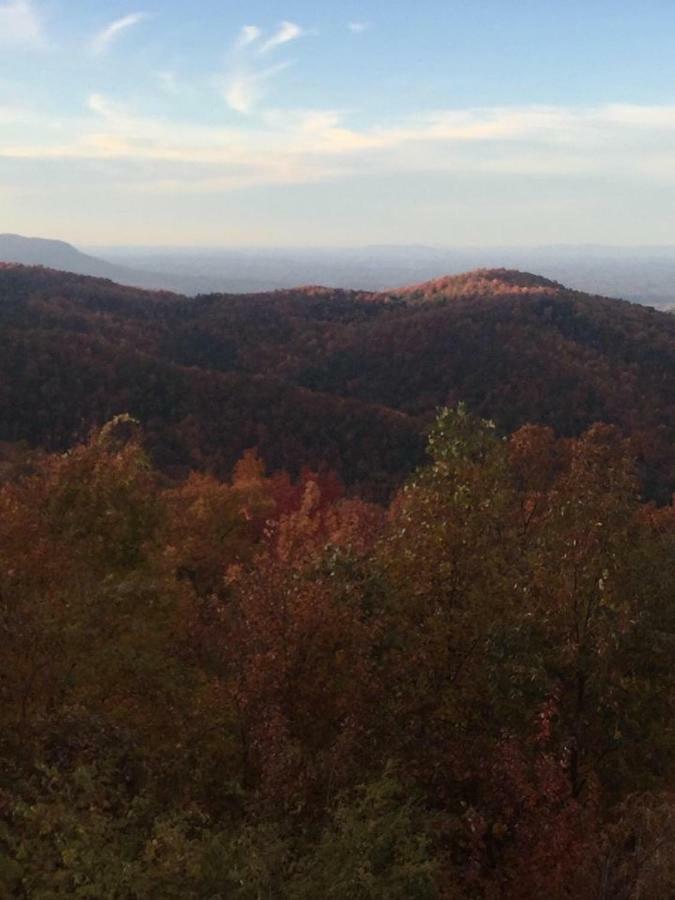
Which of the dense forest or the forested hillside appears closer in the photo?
the dense forest

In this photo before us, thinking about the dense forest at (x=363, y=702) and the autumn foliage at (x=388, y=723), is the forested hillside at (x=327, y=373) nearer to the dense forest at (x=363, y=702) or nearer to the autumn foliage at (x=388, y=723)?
the dense forest at (x=363, y=702)

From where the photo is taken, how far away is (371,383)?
14675 cm

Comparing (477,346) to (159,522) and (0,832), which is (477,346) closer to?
(159,522)

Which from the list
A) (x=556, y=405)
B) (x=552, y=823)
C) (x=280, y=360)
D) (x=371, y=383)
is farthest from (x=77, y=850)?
(x=280, y=360)

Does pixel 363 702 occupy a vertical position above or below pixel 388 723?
above

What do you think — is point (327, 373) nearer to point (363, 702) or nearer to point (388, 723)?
point (363, 702)

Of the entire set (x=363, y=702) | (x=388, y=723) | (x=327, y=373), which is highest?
(x=363, y=702)

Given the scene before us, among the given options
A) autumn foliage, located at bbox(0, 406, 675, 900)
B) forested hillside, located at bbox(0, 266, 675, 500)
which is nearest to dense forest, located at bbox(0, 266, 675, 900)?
autumn foliage, located at bbox(0, 406, 675, 900)

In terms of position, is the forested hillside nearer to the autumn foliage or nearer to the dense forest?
the dense forest

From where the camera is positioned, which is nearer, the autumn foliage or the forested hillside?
the autumn foliage

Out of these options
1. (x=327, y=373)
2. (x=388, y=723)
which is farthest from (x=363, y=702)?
(x=327, y=373)

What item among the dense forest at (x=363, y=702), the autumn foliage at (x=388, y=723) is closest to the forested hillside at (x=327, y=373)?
the dense forest at (x=363, y=702)

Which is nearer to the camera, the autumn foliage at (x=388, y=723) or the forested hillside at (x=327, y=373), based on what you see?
the autumn foliage at (x=388, y=723)

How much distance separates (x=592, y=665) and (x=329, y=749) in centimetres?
546
